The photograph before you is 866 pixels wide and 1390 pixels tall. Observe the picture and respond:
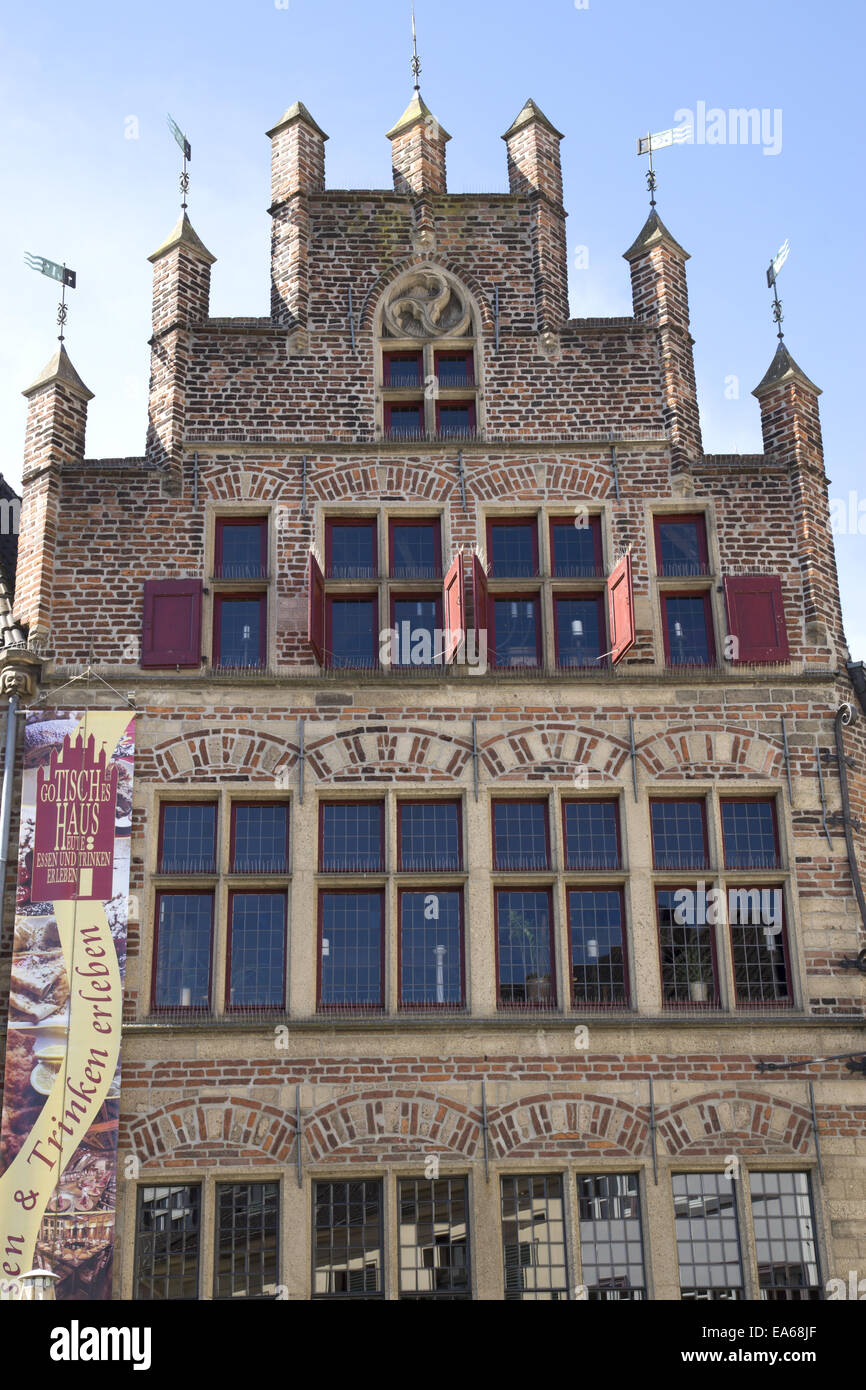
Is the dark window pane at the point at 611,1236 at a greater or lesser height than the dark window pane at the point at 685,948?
lesser

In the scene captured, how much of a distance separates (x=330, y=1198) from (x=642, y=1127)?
296 centimetres

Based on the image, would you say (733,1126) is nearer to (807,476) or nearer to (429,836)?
(429,836)

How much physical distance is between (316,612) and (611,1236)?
6.73 meters

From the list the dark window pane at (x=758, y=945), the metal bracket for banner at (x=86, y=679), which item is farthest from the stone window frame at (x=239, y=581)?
the dark window pane at (x=758, y=945)

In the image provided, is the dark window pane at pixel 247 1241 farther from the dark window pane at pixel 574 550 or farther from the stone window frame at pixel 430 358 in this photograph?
the stone window frame at pixel 430 358

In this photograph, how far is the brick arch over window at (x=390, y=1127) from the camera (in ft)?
52.7

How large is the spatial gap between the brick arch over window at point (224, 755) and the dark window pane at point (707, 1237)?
5522mm

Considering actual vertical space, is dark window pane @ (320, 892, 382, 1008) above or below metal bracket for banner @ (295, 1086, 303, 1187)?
above

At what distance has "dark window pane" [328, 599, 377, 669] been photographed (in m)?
18.2

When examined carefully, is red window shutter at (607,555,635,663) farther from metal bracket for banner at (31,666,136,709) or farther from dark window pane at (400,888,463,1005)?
metal bracket for banner at (31,666,136,709)

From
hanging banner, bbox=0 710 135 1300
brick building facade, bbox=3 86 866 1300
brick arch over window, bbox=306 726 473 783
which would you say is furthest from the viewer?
brick arch over window, bbox=306 726 473 783

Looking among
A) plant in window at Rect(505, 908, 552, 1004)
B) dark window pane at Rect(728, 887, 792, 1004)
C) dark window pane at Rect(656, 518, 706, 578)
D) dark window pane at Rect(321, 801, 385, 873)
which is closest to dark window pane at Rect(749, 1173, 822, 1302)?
dark window pane at Rect(728, 887, 792, 1004)

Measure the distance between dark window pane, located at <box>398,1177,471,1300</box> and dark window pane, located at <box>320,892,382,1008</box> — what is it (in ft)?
5.94
